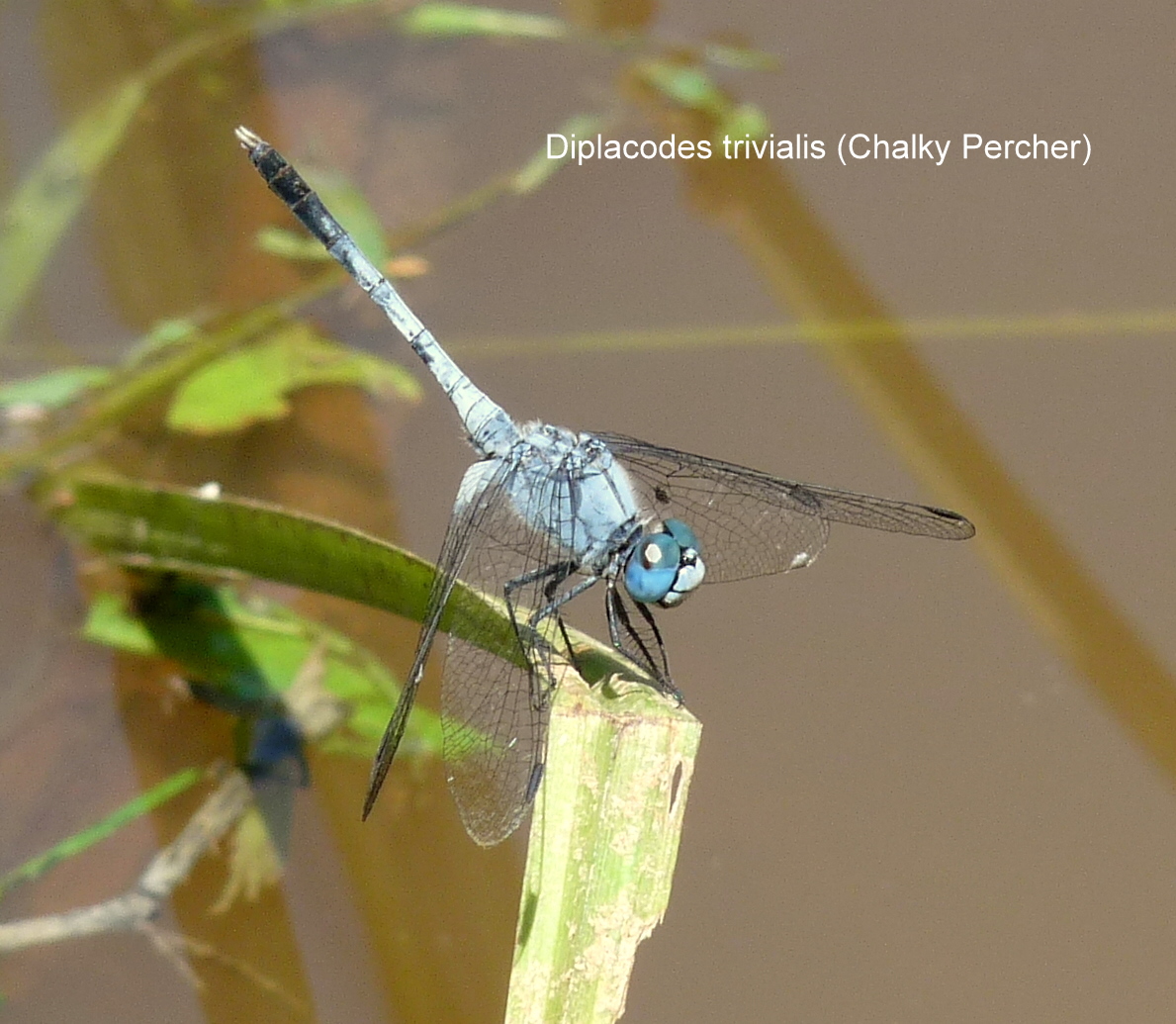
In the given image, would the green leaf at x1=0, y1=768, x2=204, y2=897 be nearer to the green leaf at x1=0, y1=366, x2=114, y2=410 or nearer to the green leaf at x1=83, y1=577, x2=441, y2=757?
the green leaf at x1=83, y1=577, x2=441, y2=757

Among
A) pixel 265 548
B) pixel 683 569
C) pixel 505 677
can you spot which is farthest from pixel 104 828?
pixel 683 569

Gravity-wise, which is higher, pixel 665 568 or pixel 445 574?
pixel 665 568

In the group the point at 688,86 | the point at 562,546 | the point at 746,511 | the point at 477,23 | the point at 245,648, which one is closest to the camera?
the point at 562,546

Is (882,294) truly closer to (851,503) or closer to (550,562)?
(851,503)

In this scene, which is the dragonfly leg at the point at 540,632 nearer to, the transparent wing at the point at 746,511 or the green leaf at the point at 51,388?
the transparent wing at the point at 746,511

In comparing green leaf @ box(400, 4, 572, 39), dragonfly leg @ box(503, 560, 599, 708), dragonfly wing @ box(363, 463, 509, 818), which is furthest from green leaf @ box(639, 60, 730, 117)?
dragonfly leg @ box(503, 560, 599, 708)

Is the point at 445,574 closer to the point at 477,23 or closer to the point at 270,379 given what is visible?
the point at 270,379
